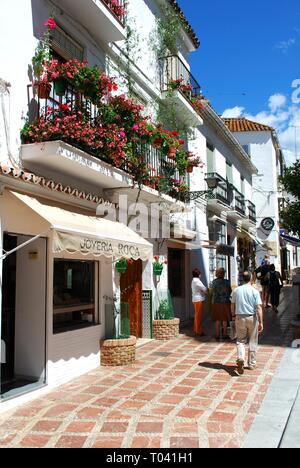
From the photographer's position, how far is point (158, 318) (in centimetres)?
1172

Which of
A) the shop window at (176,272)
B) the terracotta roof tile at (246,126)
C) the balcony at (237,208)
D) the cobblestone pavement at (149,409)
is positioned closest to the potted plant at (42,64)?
the cobblestone pavement at (149,409)

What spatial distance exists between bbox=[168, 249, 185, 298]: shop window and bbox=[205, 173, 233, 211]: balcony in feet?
9.72

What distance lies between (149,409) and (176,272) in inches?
353

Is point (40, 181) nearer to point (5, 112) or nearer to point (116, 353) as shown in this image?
point (5, 112)

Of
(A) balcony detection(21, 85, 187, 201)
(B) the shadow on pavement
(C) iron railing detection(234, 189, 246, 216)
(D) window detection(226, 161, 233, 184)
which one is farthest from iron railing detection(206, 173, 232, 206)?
(B) the shadow on pavement

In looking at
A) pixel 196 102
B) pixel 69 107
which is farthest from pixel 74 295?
pixel 196 102

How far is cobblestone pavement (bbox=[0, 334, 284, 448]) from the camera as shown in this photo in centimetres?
487

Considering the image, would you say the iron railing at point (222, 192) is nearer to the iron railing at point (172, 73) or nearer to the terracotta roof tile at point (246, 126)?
the iron railing at point (172, 73)

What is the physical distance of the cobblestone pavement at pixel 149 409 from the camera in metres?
4.87

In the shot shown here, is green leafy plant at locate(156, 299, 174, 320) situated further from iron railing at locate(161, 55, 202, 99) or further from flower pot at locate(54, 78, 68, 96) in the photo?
iron railing at locate(161, 55, 202, 99)

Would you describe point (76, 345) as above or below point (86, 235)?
below

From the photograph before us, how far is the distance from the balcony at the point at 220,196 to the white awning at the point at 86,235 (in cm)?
824

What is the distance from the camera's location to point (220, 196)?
691 inches
